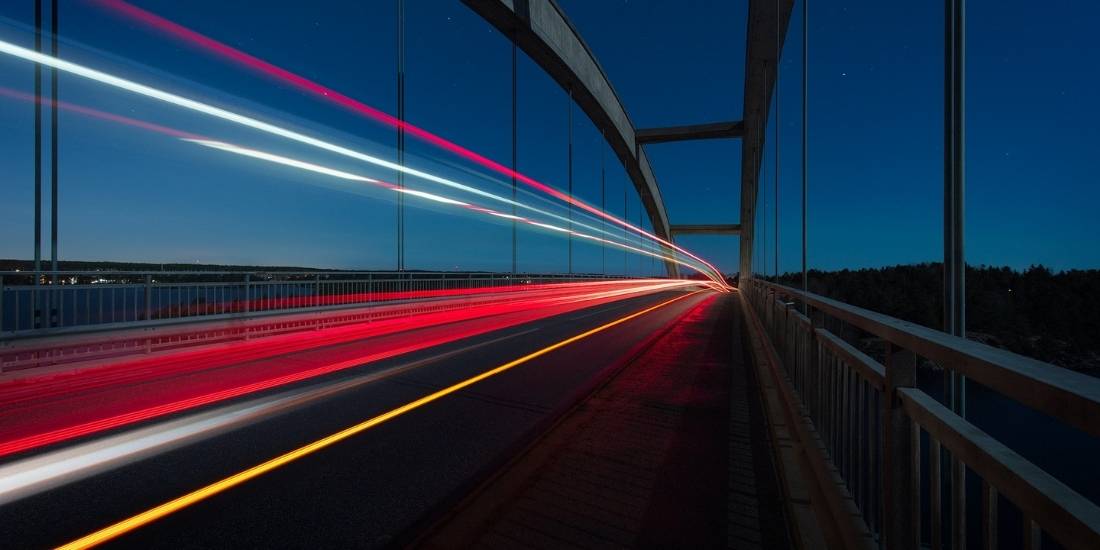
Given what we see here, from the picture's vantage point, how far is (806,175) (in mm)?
7844

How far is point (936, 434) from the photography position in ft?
5.24

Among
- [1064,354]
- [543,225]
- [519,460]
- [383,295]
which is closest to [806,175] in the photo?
[1064,354]

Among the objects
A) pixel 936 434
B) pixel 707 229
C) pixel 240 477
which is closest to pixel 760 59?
pixel 936 434

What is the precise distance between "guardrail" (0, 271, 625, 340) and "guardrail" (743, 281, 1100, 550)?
34.4 ft

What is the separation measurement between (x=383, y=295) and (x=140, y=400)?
9938 millimetres

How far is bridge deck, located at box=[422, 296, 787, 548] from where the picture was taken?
2918 millimetres

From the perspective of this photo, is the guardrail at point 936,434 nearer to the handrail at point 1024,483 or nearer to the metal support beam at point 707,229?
the handrail at point 1024,483

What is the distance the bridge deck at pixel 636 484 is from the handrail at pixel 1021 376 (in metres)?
1.71

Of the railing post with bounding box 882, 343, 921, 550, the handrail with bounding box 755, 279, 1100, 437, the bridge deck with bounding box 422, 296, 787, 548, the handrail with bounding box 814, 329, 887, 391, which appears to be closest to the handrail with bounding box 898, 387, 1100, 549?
the handrail with bounding box 755, 279, 1100, 437

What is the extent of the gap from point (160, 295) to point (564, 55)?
17.8m

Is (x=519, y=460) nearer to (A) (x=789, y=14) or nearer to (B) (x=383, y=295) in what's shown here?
(B) (x=383, y=295)

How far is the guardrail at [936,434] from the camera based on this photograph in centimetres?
101

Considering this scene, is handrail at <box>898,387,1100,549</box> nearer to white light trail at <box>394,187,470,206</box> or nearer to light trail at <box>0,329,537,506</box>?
light trail at <box>0,329,537,506</box>

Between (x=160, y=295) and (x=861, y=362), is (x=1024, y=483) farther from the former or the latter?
(x=160, y=295)
